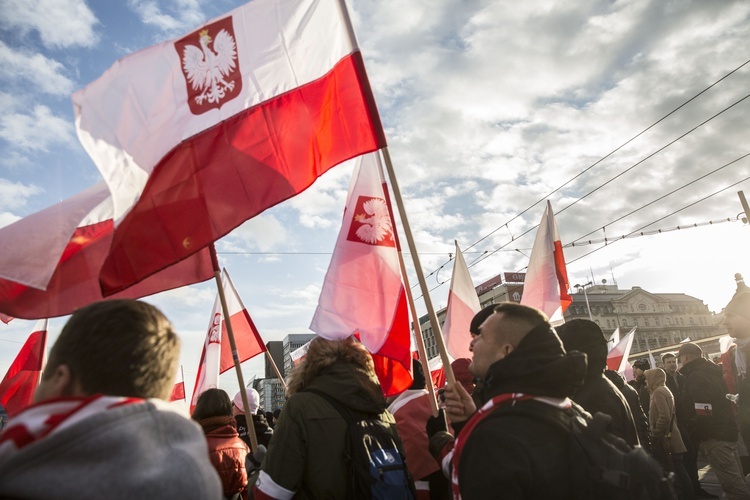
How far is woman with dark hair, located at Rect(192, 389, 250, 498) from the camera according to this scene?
4.09 m

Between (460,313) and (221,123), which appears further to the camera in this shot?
(460,313)

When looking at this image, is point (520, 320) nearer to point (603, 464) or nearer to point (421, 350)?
point (603, 464)

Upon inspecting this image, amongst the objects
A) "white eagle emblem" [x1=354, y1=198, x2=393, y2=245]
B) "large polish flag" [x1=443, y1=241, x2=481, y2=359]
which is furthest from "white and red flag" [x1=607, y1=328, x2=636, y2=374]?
"white eagle emblem" [x1=354, y1=198, x2=393, y2=245]

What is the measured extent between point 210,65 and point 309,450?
2.63 metres

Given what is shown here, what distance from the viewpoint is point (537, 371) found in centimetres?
232


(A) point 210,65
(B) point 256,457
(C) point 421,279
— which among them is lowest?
(B) point 256,457

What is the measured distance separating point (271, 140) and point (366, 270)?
4.71 feet

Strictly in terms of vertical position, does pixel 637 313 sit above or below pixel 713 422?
below

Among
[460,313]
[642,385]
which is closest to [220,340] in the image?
[460,313]

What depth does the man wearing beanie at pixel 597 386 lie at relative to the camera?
12.7ft

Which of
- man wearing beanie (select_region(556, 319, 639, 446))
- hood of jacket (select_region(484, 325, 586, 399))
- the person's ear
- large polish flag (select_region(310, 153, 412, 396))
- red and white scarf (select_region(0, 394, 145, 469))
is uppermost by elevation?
large polish flag (select_region(310, 153, 412, 396))

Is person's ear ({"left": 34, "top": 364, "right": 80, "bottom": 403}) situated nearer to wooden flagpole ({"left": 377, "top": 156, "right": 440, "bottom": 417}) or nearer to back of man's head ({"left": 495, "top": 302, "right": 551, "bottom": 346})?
back of man's head ({"left": 495, "top": 302, "right": 551, "bottom": 346})

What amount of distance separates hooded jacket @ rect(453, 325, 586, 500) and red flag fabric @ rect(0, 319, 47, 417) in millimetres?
6841

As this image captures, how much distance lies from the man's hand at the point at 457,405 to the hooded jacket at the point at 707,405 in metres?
5.00
